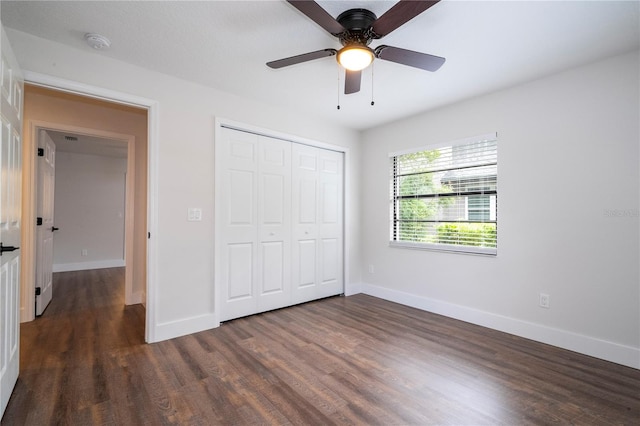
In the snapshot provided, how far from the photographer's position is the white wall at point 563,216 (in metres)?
2.38

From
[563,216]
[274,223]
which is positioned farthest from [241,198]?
[563,216]

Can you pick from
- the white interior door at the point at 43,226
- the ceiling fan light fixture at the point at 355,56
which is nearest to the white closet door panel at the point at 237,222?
the ceiling fan light fixture at the point at 355,56

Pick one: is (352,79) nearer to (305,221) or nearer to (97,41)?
(97,41)

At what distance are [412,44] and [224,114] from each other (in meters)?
1.96

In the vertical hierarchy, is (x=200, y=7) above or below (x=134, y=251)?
above

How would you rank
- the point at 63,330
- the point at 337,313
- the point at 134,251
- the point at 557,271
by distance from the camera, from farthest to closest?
the point at 134,251 < the point at 337,313 < the point at 63,330 < the point at 557,271

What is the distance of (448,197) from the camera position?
3520mm

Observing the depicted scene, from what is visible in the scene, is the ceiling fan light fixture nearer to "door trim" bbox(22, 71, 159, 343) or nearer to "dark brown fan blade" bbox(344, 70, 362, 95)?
"dark brown fan blade" bbox(344, 70, 362, 95)

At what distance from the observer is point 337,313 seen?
11.6ft

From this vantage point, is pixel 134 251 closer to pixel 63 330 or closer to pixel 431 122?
pixel 63 330

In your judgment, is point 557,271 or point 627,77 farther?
point 557,271

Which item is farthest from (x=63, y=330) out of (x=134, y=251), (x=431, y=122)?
(x=431, y=122)

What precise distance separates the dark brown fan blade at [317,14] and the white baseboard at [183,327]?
9.00ft

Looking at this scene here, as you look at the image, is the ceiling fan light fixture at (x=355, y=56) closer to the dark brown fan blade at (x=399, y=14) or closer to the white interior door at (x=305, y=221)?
the dark brown fan blade at (x=399, y=14)
